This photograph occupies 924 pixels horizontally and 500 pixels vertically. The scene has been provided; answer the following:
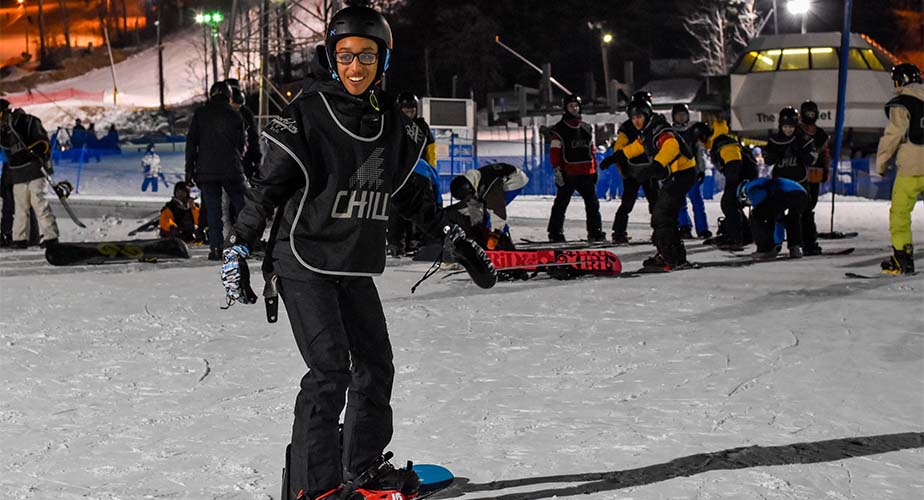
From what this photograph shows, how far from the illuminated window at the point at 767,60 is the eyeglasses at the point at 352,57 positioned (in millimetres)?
33688

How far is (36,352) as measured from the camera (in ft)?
21.7

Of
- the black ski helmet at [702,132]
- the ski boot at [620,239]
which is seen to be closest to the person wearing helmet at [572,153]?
the ski boot at [620,239]

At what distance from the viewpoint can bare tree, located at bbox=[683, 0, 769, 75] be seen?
171 feet

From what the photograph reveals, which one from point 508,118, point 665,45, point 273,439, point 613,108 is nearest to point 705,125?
point 273,439

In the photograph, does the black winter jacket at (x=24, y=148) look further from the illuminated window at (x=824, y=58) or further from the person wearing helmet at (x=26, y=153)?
the illuminated window at (x=824, y=58)

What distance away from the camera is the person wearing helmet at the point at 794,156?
1191cm

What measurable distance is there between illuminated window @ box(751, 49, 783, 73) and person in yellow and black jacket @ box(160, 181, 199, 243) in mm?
25356

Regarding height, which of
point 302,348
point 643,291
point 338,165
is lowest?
point 643,291

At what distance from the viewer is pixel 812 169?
39.9ft

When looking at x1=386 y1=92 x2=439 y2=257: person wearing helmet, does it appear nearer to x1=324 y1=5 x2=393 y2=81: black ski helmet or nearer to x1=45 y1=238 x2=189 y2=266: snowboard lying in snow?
x1=45 y1=238 x2=189 y2=266: snowboard lying in snow

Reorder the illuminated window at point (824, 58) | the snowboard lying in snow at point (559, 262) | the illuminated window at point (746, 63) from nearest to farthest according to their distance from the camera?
the snowboard lying in snow at point (559, 262), the illuminated window at point (824, 58), the illuminated window at point (746, 63)

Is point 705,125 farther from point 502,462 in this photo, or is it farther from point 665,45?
point 665,45

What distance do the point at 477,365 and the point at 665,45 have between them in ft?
210

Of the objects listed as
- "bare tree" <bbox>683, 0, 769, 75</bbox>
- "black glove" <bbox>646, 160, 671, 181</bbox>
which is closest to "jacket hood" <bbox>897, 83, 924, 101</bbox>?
"black glove" <bbox>646, 160, 671, 181</bbox>
